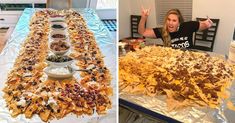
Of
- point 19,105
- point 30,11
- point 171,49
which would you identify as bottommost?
point 19,105

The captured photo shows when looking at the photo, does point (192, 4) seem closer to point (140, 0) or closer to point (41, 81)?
point (140, 0)

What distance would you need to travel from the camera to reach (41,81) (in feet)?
3.63

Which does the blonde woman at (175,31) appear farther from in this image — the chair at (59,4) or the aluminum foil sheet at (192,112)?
the chair at (59,4)

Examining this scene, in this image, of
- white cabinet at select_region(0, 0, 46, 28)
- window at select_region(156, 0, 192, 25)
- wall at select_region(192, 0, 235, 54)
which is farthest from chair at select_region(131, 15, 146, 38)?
white cabinet at select_region(0, 0, 46, 28)

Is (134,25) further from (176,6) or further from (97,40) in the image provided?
(97,40)

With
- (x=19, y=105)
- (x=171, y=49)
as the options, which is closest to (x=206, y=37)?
(x=171, y=49)

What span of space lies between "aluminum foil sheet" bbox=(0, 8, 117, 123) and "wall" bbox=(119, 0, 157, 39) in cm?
26

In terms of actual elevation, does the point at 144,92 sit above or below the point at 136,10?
below

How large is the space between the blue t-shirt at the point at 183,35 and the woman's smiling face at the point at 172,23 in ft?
0.10

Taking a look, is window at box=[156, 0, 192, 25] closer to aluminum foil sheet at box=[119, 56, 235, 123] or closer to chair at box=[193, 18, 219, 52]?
chair at box=[193, 18, 219, 52]

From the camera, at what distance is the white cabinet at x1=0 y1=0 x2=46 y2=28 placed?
290cm

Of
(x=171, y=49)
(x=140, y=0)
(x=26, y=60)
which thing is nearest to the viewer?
(x=26, y=60)

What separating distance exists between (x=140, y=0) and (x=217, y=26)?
67 centimetres

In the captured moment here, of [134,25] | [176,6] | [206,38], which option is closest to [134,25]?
[134,25]
